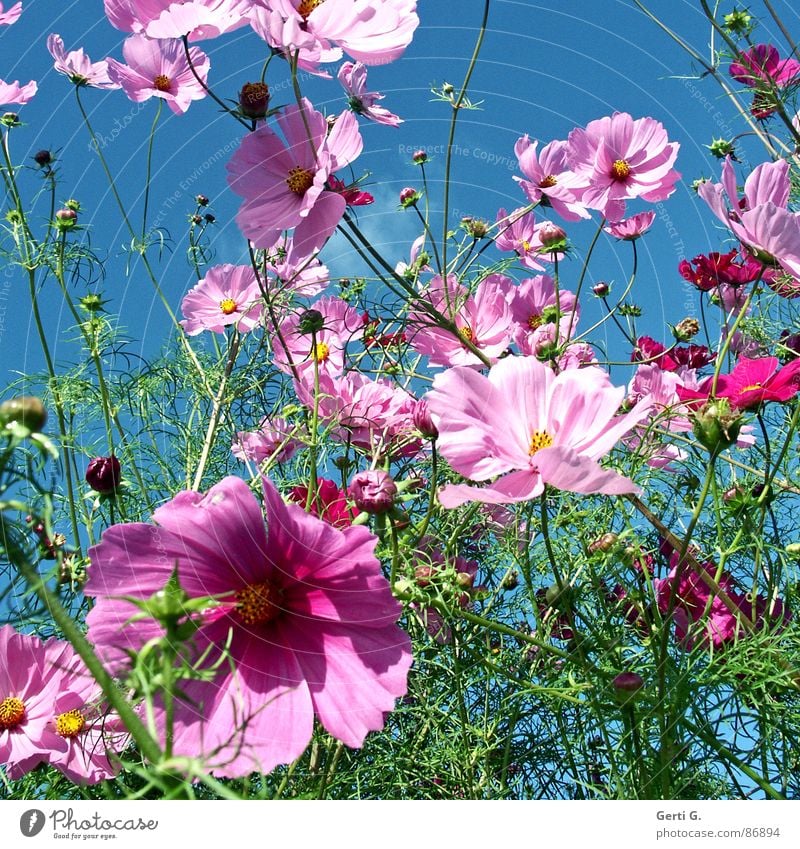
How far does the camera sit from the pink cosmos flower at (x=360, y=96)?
0.71 m

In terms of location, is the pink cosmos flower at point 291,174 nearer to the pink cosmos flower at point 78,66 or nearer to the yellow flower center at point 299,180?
the yellow flower center at point 299,180

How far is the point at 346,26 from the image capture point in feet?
1.63

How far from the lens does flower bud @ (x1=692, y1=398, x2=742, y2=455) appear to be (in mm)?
495

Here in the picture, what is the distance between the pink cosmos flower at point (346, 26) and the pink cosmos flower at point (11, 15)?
44cm

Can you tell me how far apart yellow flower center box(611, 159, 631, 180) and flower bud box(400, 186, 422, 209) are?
283mm

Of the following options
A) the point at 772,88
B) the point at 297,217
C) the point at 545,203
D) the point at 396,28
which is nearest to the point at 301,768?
the point at 297,217

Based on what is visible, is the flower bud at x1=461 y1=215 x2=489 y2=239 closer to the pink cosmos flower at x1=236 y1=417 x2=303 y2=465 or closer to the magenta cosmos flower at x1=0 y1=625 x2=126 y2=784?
the pink cosmos flower at x1=236 y1=417 x2=303 y2=465

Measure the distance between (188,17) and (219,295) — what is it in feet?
1.17

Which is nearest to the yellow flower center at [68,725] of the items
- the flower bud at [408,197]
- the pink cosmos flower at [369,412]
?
the pink cosmos flower at [369,412]

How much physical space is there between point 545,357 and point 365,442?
177 mm

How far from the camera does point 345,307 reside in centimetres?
77
